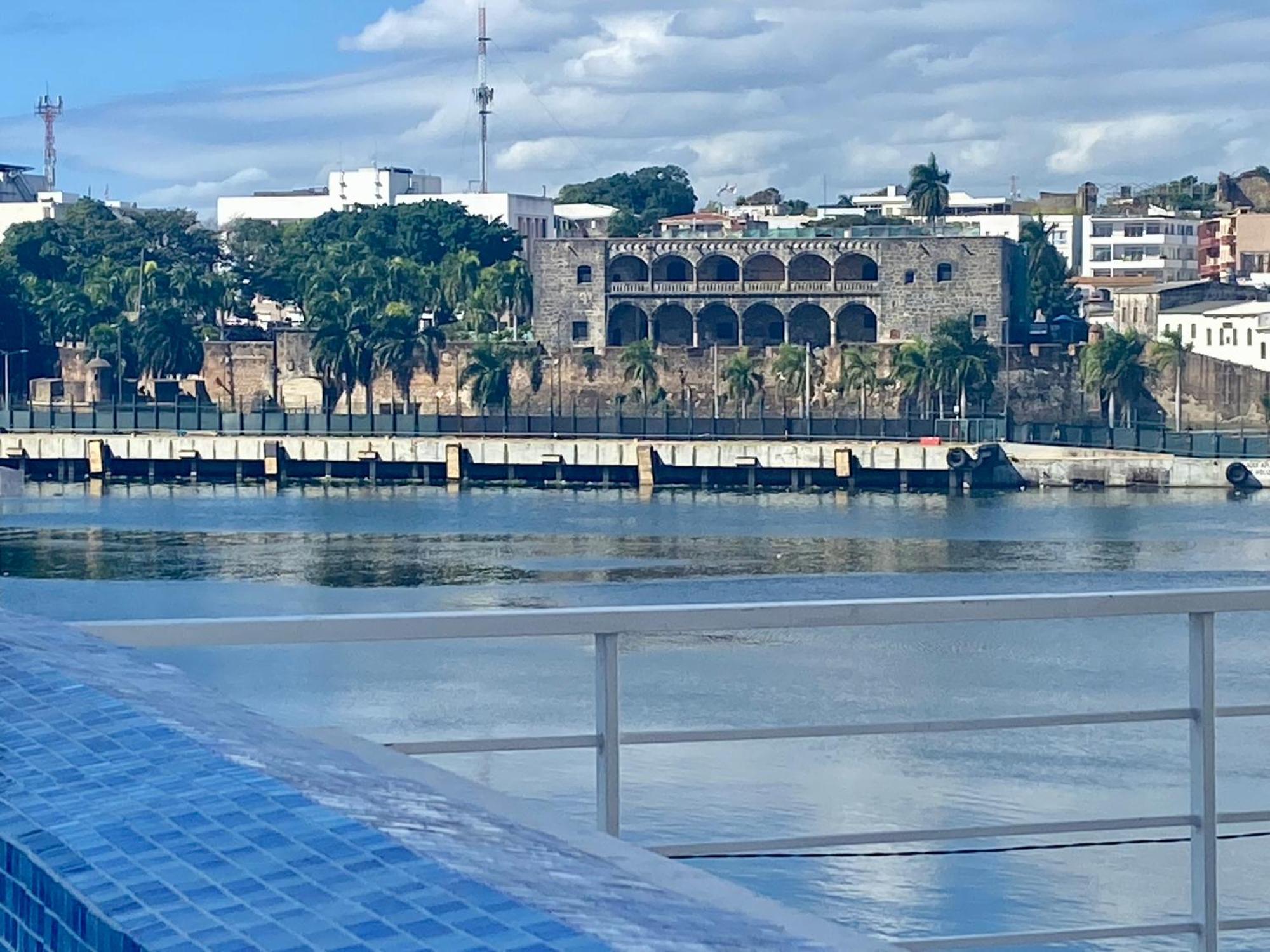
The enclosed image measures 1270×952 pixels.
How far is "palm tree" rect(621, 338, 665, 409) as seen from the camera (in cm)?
3847

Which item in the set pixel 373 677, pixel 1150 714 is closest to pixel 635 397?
pixel 373 677

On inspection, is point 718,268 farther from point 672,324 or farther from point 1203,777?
point 1203,777

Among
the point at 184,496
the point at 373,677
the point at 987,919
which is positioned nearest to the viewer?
the point at 987,919

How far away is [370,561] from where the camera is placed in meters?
23.3

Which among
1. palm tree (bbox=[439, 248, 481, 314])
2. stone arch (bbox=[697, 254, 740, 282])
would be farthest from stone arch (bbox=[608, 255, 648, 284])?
palm tree (bbox=[439, 248, 481, 314])

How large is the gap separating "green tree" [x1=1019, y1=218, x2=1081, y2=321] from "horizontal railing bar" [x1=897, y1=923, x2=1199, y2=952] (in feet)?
141

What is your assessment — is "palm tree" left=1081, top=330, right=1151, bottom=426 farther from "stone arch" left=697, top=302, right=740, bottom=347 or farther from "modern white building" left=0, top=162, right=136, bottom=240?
"modern white building" left=0, top=162, right=136, bottom=240

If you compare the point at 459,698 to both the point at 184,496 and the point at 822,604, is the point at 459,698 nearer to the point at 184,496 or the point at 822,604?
the point at 822,604

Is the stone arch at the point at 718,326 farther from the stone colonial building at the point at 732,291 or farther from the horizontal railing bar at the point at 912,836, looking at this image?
the horizontal railing bar at the point at 912,836

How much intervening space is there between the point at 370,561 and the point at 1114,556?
8354 millimetres

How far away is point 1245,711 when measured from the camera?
1.93 m

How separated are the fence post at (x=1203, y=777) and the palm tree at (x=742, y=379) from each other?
1421 inches

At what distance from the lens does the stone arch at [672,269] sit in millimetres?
40219

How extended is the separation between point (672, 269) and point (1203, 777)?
38.7 metres
